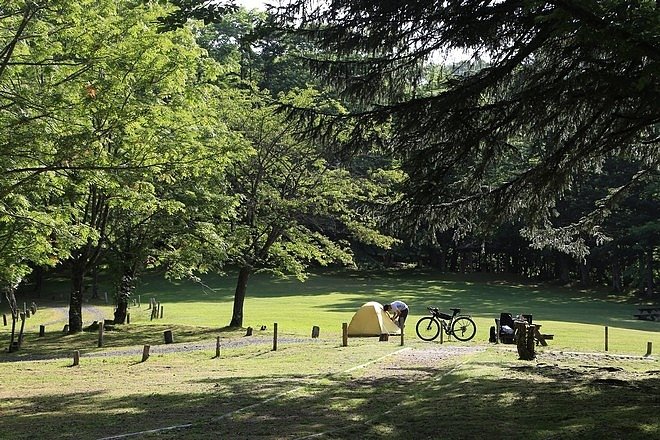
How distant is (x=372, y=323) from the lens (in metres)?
23.7

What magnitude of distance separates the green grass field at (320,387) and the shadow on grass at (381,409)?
0.03 m

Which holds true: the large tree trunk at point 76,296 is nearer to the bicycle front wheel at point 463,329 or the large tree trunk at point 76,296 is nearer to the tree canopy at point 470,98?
the bicycle front wheel at point 463,329

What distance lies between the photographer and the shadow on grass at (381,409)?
7629mm

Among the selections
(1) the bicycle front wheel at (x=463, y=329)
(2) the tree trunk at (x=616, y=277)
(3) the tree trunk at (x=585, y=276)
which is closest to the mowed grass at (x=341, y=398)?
(1) the bicycle front wheel at (x=463, y=329)

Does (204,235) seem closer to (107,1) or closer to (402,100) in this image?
(107,1)

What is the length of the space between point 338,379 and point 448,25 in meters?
7.11

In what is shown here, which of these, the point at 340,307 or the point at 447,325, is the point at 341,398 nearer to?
the point at 447,325

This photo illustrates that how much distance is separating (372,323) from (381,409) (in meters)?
14.1

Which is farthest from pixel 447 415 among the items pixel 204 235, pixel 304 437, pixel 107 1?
pixel 204 235

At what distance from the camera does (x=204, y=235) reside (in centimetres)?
2405

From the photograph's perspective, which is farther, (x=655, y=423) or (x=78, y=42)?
(x=78, y=42)

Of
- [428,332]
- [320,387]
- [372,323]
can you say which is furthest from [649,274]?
[320,387]

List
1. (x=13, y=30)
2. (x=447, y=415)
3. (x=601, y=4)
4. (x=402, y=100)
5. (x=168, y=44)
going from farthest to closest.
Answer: (x=168, y=44) < (x=13, y=30) < (x=402, y=100) < (x=447, y=415) < (x=601, y=4)

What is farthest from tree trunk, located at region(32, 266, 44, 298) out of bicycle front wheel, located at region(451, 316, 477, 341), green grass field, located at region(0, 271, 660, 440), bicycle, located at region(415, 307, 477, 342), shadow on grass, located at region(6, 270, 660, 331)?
bicycle front wheel, located at region(451, 316, 477, 341)
